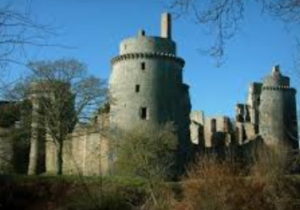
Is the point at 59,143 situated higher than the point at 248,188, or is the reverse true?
the point at 59,143

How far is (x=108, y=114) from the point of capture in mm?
45594

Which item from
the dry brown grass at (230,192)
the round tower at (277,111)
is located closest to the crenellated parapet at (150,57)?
the round tower at (277,111)

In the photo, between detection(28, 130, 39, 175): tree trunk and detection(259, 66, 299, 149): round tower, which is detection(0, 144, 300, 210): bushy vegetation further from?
detection(259, 66, 299, 149): round tower

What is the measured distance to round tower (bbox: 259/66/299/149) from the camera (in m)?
55.4

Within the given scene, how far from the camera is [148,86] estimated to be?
4572 cm

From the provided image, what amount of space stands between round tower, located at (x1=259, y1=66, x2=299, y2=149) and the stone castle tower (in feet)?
34.2

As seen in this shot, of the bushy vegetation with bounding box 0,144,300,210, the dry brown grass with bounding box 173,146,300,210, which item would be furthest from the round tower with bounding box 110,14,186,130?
the dry brown grass with bounding box 173,146,300,210

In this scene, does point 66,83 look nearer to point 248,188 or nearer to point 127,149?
point 127,149

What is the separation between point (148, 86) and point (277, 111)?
1386 cm

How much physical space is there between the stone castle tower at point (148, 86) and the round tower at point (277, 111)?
410 inches

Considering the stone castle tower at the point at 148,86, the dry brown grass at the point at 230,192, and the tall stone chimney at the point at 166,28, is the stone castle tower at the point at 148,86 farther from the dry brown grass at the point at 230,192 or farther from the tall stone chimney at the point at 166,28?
the dry brown grass at the point at 230,192

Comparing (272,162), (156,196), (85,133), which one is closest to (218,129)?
(85,133)

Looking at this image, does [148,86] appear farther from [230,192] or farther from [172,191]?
[230,192]

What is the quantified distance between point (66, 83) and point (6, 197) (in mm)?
15734
